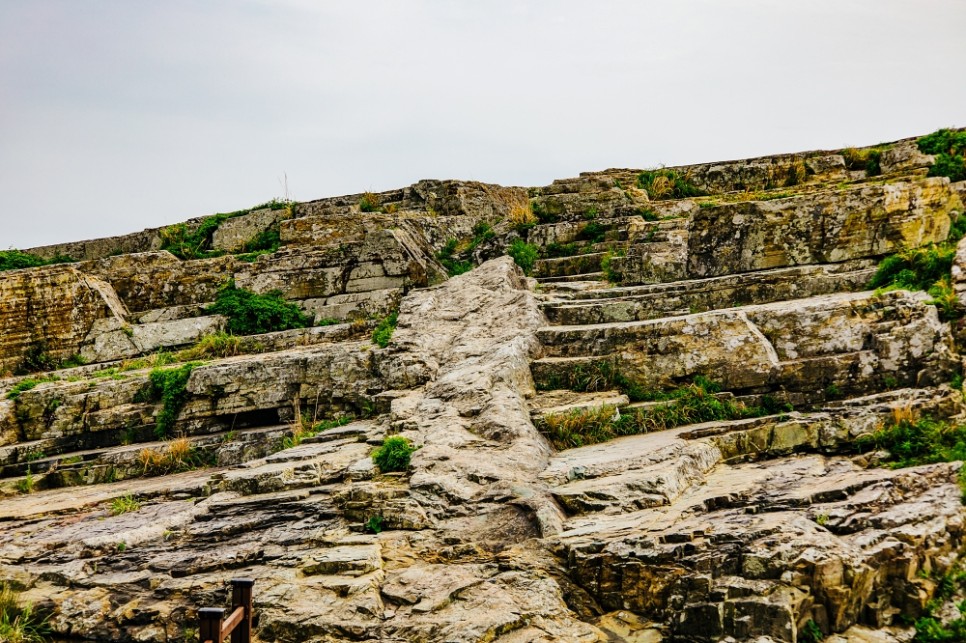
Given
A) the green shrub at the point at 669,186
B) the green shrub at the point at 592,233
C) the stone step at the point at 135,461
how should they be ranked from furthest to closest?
1. the green shrub at the point at 669,186
2. the green shrub at the point at 592,233
3. the stone step at the point at 135,461

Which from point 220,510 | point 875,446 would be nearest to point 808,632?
point 875,446

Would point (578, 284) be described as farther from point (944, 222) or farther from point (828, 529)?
point (828, 529)

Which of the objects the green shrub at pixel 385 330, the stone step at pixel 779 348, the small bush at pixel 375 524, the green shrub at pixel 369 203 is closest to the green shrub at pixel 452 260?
the green shrub at pixel 385 330

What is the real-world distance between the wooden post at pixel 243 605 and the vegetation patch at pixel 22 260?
13.9 metres

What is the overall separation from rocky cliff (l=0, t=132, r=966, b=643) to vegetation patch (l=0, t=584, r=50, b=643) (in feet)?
0.46

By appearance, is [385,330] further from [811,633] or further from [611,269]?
[811,633]

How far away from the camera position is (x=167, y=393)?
10.2 metres

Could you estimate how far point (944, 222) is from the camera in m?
9.69

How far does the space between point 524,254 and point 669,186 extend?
4070mm

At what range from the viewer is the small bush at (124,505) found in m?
7.79

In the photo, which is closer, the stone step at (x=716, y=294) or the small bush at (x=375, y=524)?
the small bush at (x=375, y=524)

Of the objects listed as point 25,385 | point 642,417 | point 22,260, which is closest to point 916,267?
point 642,417

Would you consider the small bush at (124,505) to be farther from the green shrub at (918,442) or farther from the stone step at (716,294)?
the green shrub at (918,442)

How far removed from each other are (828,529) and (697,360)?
10.6 ft
